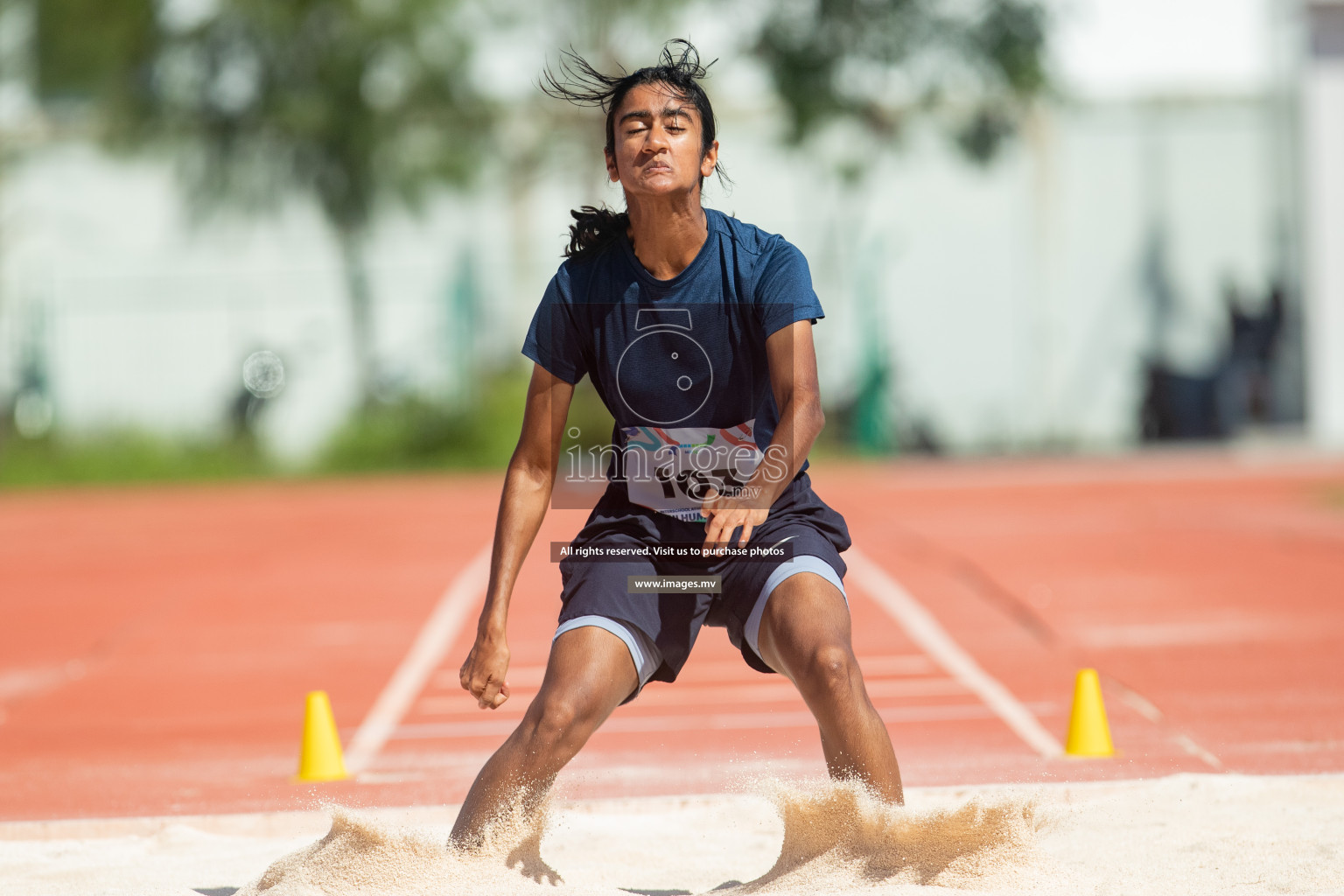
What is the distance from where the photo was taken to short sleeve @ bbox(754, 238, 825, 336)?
3.61 metres

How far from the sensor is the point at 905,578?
10258 millimetres

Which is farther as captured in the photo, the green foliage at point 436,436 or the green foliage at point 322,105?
the green foliage at point 322,105

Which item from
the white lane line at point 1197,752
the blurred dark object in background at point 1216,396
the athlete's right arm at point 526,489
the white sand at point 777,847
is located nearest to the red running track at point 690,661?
the white lane line at point 1197,752

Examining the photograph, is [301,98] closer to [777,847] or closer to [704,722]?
[704,722]

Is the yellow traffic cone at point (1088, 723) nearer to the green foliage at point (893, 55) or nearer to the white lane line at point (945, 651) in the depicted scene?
the white lane line at point (945, 651)

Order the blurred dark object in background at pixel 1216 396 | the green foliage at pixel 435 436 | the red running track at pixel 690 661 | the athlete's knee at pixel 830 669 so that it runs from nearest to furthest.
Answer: the athlete's knee at pixel 830 669 < the red running track at pixel 690 661 < the green foliage at pixel 435 436 < the blurred dark object in background at pixel 1216 396

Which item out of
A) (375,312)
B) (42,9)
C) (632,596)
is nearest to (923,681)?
(632,596)

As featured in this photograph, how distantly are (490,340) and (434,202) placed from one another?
8.25ft

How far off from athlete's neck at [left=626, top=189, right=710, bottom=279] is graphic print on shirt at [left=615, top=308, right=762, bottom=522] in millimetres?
141

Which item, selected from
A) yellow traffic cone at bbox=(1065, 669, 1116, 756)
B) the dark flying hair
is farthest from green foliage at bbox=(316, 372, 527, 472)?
the dark flying hair

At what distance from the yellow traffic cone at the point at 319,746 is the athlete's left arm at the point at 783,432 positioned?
2454 mm

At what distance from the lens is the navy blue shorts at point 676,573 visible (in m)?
3.63

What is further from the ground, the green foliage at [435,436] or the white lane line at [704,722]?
the green foliage at [435,436]

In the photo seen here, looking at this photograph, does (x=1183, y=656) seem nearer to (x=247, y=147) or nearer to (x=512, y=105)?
(x=512, y=105)
